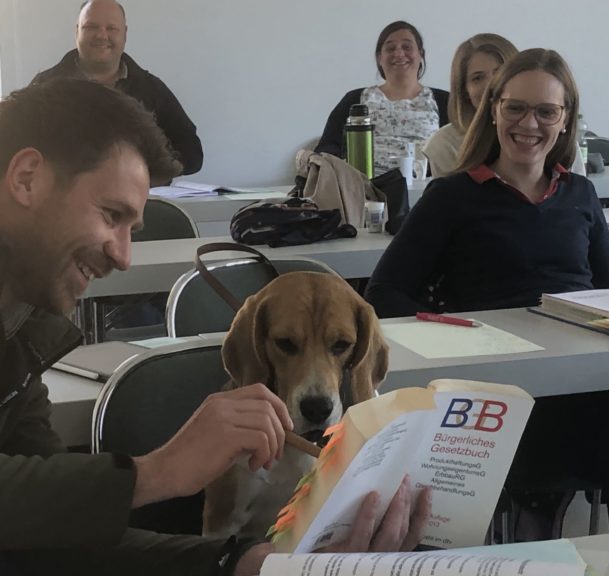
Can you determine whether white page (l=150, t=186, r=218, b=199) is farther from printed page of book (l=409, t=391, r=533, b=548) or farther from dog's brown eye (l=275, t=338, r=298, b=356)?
printed page of book (l=409, t=391, r=533, b=548)

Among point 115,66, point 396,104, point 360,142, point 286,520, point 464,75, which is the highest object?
point 115,66

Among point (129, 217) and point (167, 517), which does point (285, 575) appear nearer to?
point (129, 217)

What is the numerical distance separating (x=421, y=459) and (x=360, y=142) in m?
2.58

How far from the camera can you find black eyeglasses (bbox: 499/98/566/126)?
2.36 m

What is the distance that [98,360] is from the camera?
1736 millimetres

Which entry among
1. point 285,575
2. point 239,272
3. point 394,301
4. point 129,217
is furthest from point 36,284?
point 394,301

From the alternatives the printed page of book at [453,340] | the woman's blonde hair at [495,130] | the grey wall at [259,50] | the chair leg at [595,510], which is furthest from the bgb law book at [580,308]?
the grey wall at [259,50]

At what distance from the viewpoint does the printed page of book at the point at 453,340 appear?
1.74m

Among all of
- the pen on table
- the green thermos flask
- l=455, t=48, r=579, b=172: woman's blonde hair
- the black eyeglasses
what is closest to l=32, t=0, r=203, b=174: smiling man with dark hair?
the green thermos flask

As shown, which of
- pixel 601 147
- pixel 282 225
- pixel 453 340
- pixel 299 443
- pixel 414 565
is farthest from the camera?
pixel 601 147

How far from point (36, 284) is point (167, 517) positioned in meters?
0.66

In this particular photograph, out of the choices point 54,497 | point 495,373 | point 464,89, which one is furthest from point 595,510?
point 464,89

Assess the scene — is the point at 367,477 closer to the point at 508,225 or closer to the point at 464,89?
the point at 508,225

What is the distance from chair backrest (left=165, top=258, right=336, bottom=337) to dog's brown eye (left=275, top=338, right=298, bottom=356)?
1.28 ft
